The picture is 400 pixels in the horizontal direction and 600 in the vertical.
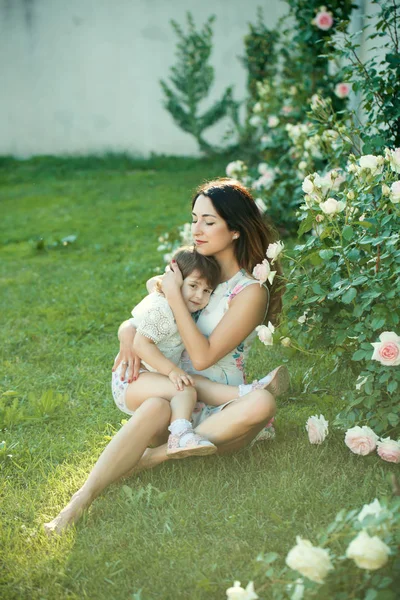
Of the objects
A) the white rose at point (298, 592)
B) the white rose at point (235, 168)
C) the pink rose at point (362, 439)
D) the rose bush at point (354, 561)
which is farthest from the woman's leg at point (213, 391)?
the white rose at point (235, 168)

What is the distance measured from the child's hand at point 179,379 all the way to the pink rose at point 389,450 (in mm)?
660

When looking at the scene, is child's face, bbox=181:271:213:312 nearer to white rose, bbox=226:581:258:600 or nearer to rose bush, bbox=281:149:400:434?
rose bush, bbox=281:149:400:434

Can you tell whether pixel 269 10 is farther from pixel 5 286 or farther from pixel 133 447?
pixel 133 447

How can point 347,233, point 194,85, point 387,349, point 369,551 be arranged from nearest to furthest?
point 369,551 → point 387,349 → point 347,233 → point 194,85

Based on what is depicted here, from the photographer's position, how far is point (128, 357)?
108 inches

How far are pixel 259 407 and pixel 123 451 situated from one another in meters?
0.46

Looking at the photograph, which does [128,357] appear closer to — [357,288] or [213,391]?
[213,391]

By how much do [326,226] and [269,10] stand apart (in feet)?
25.8

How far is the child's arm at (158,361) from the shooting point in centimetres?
256

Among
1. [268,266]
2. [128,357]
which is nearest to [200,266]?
[268,266]

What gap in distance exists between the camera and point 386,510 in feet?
5.26

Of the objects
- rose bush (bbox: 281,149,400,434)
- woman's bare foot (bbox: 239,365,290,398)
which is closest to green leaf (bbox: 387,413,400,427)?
rose bush (bbox: 281,149,400,434)

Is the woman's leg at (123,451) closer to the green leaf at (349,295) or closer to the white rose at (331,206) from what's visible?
the green leaf at (349,295)

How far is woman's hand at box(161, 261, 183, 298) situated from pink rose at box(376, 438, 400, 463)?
0.87 m
